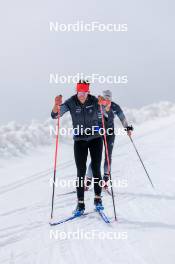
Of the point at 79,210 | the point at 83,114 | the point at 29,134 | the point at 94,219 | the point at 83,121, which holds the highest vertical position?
the point at 29,134

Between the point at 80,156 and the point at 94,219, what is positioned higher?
the point at 80,156

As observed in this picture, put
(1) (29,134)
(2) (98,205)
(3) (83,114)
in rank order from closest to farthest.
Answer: (3) (83,114) → (2) (98,205) → (1) (29,134)

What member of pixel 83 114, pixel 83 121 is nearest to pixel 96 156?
pixel 83 121

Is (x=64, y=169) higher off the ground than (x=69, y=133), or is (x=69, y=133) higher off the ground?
(x=69, y=133)

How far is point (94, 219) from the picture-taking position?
766 cm

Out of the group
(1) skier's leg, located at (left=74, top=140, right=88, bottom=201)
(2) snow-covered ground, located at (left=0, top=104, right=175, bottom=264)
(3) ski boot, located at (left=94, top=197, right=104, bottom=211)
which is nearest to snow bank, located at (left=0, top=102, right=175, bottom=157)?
(2) snow-covered ground, located at (left=0, top=104, right=175, bottom=264)

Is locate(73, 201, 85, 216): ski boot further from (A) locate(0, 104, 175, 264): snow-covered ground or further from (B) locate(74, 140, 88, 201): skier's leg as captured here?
(B) locate(74, 140, 88, 201): skier's leg

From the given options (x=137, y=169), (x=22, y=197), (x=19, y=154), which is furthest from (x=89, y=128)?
(x=19, y=154)

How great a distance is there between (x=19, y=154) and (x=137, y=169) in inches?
289

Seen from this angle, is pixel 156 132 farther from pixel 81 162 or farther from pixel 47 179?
pixel 81 162

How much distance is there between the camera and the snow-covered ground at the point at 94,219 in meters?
5.92

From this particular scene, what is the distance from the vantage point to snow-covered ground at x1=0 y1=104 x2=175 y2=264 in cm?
592

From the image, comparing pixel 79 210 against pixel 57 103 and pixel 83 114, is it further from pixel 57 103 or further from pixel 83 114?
pixel 57 103

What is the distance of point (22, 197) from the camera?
11039mm
